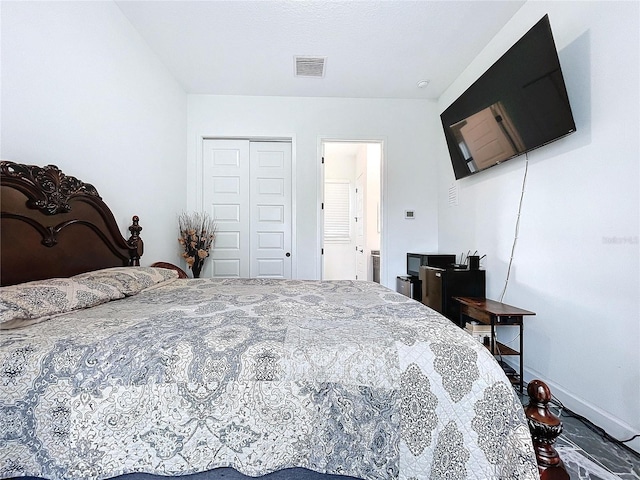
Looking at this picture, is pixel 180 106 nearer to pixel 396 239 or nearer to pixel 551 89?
pixel 396 239

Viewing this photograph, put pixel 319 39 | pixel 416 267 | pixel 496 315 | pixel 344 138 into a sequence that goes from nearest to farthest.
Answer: pixel 496 315 < pixel 319 39 < pixel 416 267 < pixel 344 138

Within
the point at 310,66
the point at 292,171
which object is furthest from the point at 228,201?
the point at 310,66

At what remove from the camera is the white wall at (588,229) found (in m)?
1.44

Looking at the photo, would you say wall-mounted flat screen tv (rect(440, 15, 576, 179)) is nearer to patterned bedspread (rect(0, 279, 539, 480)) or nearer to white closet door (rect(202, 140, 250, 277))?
patterned bedspread (rect(0, 279, 539, 480))

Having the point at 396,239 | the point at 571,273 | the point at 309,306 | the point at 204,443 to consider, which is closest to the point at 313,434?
the point at 204,443

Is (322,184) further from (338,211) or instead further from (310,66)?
(338,211)

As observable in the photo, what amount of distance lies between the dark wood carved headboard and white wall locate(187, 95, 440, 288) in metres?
1.67

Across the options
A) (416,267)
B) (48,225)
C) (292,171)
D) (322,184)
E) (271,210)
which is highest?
(292,171)

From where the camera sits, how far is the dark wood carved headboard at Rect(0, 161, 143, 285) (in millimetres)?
1354

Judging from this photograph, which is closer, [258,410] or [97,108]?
[258,410]

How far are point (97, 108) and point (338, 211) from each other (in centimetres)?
428

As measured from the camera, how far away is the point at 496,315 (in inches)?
74.5

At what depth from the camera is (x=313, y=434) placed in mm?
817

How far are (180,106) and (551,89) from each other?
3482mm
